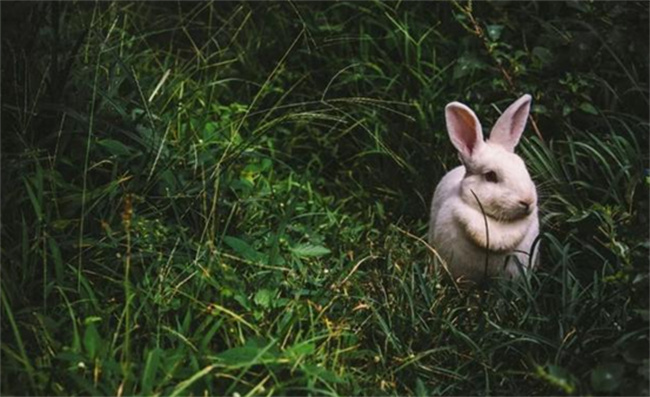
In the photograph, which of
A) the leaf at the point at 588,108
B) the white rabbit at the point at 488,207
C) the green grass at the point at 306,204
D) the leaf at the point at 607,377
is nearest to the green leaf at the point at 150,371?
the green grass at the point at 306,204

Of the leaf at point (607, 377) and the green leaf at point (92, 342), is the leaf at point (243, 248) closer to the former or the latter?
the green leaf at point (92, 342)

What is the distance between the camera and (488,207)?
4.66 meters

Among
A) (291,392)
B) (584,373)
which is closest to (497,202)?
(584,373)

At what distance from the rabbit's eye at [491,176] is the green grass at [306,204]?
0.36 meters

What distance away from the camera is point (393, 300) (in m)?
4.40

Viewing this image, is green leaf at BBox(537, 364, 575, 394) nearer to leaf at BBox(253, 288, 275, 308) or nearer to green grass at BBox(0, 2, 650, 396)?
green grass at BBox(0, 2, 650, 396)

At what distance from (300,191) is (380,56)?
90 cm

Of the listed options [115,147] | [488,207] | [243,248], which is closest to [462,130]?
[488,207]

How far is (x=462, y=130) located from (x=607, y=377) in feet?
4.93

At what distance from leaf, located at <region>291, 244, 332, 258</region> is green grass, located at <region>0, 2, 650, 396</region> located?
0.04ft

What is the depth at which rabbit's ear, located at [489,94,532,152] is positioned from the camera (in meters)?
4.73

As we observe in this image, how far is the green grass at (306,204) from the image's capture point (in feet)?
12.7

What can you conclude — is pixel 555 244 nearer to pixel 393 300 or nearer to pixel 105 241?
pixel 393 300

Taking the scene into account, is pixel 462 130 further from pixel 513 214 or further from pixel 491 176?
pixel 513 214
